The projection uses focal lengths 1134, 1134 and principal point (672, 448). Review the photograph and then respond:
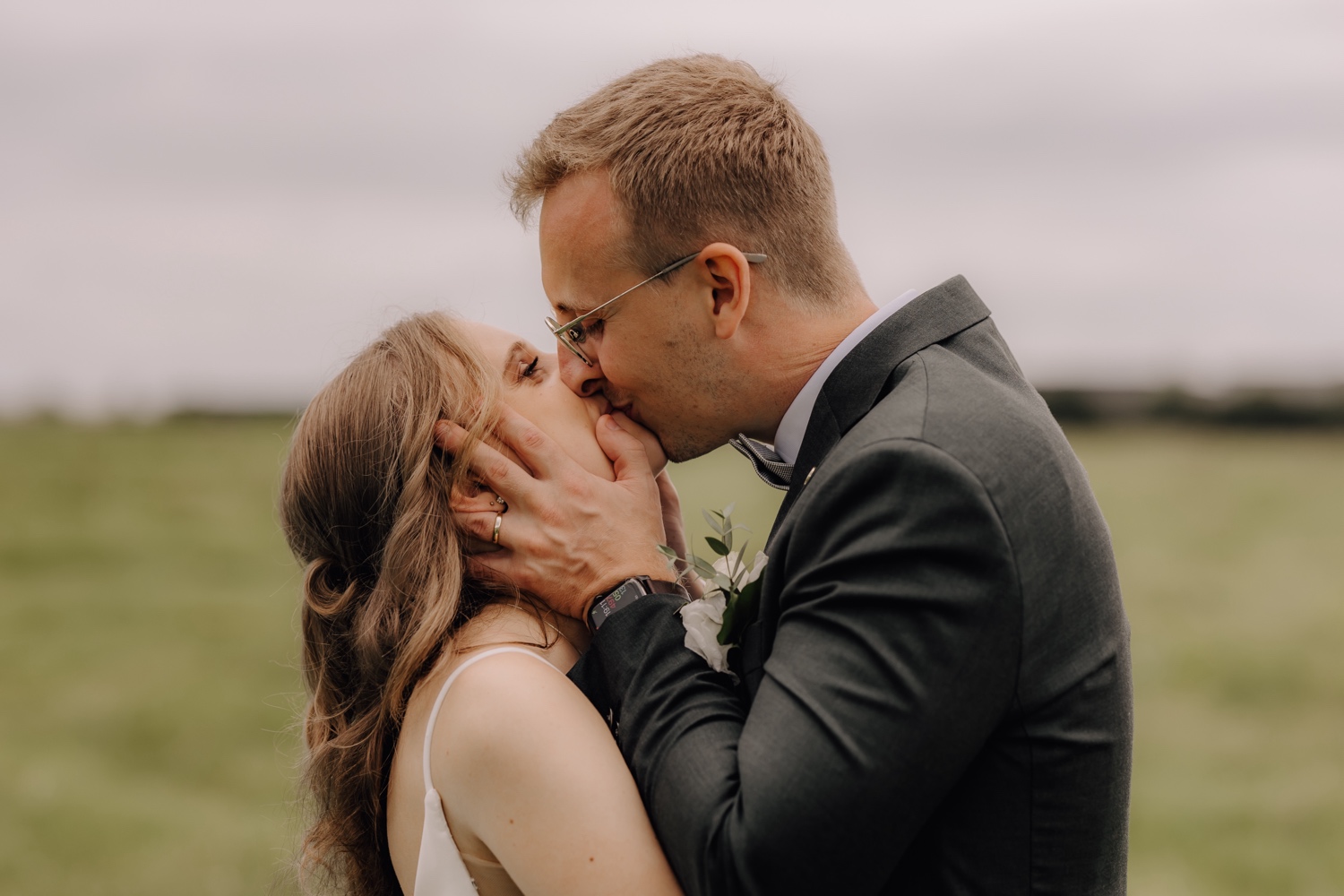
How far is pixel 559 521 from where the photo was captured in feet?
9.61

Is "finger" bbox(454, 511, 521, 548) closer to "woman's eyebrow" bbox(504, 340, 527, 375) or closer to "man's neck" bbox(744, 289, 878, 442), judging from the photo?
"woman's eyebrow" bbox(504, 340, 527, 375)

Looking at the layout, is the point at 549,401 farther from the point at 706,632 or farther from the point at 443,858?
the point at 443,858

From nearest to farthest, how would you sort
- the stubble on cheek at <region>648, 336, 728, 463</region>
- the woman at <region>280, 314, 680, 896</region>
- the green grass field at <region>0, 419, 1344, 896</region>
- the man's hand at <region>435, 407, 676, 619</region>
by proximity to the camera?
1. the woman at <region>280, 314, 680, 896</region>
2. the man's hand at <region>435, 407, 676, 619</region>
3. the stubble on cheek at <region>648, 336, 728, 463</region>
4. the green grass field at <region>0, 419, 1344, 896</region>

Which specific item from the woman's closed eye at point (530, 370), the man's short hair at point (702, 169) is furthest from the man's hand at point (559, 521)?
the man's short hair at point (702, 169)

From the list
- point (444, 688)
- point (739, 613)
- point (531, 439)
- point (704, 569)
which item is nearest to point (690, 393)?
point (531, 439)

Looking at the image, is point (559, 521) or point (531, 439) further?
point (531, 439)

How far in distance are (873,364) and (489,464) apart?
1.04 metres

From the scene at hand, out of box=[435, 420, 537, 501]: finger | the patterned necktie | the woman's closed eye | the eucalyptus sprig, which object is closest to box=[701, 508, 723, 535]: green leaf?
the eucalyptus sprig

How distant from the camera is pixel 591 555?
2.87 meters

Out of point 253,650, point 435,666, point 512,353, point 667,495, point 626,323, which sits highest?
point 626,323

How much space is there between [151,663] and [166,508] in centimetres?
660

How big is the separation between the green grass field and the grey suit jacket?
9.88m

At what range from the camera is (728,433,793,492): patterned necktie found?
3215 millimetres

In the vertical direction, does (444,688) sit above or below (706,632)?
below
